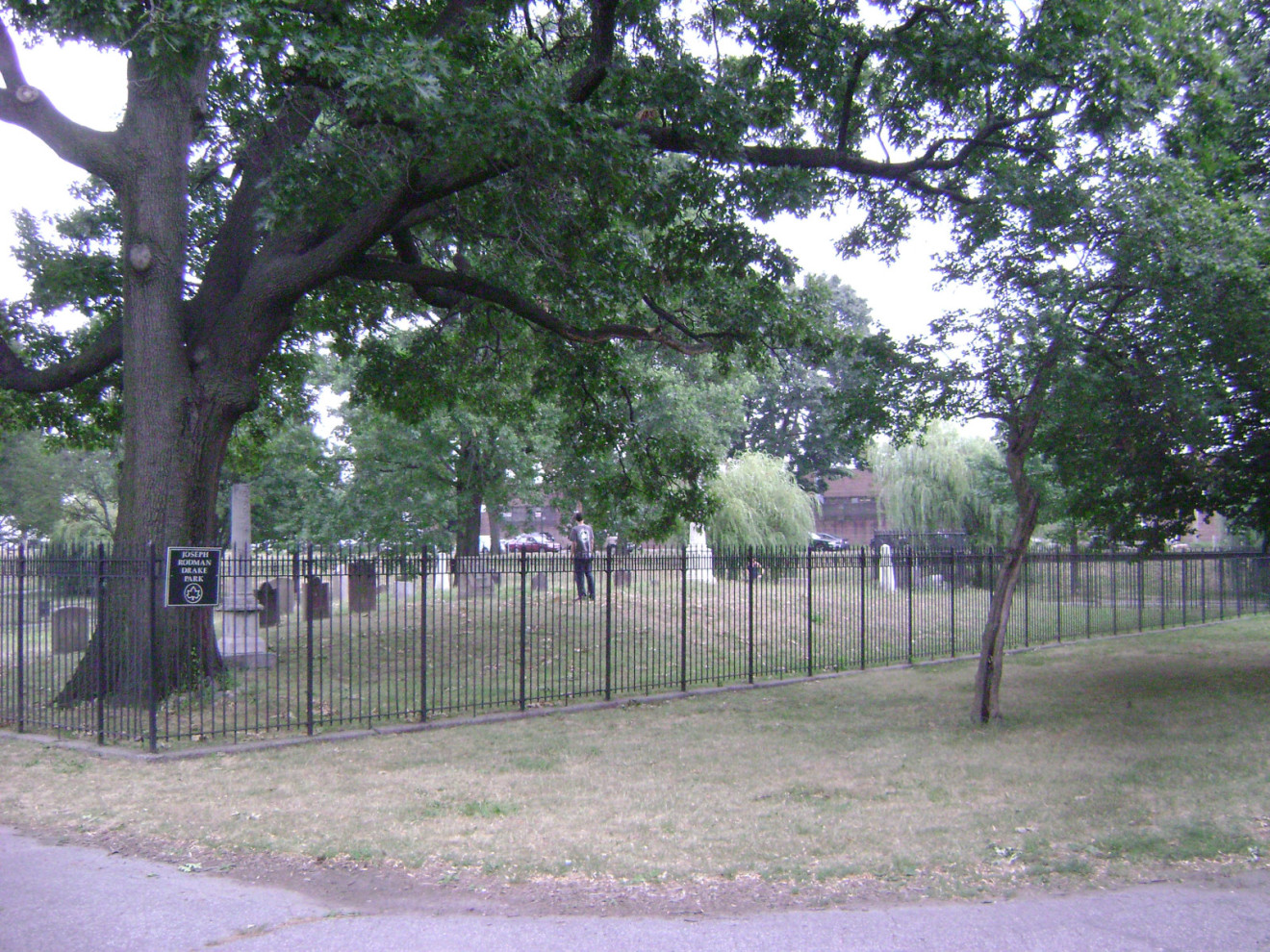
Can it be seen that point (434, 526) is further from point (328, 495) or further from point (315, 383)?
point (315, 383)

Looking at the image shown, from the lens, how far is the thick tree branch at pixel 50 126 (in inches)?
480

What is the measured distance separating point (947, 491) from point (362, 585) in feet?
91.9

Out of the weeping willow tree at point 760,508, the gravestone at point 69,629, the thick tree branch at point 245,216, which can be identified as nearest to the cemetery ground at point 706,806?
the gravestone at point 69,629

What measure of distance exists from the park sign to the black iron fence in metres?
0.24

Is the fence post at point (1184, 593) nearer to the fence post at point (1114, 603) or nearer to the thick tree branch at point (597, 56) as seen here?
the fence post at point (1114, 603)

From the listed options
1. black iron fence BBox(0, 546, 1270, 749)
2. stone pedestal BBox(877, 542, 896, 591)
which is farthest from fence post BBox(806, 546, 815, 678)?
stone pedestal BBox(877, 542, 896, 591)

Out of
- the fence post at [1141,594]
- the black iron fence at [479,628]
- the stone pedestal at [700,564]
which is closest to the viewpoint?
the black iron fence at [479,628]

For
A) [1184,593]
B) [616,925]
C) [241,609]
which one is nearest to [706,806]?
[616,925]

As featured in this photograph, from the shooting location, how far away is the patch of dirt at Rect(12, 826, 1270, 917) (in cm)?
582

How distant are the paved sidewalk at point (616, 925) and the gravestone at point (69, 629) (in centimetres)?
710

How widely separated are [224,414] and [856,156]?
847cm

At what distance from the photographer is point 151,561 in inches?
400

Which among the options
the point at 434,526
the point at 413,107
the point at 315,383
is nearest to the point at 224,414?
the point at 413,107

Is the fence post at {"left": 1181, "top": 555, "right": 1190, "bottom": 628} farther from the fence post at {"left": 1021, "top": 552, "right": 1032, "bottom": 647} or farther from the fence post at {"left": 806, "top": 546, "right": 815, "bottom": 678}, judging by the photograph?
the fence post at {"left": 806, "top": 546, "right": 815, "bottom": 678}
